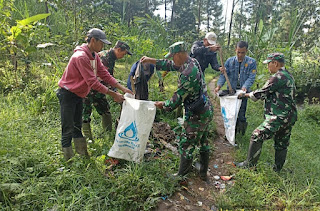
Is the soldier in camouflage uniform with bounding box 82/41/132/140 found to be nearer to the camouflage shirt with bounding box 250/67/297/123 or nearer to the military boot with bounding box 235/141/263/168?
the camouflage shirt with bounding box 250/67/297/123

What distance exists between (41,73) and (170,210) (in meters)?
4.72

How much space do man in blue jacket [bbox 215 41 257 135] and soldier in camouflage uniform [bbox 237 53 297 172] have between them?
0.88m

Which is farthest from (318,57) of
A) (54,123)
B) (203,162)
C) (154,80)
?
(54,123)

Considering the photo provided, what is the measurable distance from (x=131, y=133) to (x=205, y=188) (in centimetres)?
121

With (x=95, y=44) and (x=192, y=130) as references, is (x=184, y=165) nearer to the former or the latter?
(x=192, y=130)

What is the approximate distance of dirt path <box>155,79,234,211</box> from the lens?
2.43m

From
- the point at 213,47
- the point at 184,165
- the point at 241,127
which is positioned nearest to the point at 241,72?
the point at 213,47

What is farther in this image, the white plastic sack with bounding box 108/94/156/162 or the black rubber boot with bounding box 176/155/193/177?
the black rubber boot with bounding box 176/155/193/177

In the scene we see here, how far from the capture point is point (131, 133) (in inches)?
103

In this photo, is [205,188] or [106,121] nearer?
[205,188]

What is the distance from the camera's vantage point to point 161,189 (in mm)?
2475

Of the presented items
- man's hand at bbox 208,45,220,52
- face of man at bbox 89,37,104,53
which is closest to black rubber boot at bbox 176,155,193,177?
face of man at bbox 89,37,104,53

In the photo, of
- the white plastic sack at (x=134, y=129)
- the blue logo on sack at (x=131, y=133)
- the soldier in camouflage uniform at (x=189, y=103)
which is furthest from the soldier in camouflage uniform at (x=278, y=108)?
the blue logo on sack at (x=131, y=133)

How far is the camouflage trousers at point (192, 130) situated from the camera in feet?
8.57
